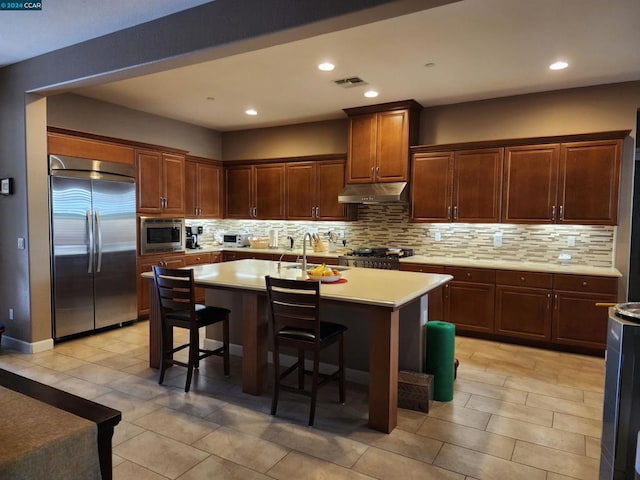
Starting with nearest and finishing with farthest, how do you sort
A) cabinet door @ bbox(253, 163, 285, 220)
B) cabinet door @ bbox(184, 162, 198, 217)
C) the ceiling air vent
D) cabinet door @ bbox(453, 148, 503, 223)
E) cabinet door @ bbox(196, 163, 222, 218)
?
the ceiling air vent < cabinet door @ bbox(453, 148, 503, 223) < cabinet door @ bbox(184, 162, 198, 217) < cabinet door @ bbox(253, 163, 285, 220) < cabinet door @ bbox(196, 163, 222, 218)

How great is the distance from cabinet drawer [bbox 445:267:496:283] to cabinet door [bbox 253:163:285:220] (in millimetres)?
2785

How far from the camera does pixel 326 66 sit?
3.96 metres

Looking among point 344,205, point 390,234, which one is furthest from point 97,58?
point 390,234

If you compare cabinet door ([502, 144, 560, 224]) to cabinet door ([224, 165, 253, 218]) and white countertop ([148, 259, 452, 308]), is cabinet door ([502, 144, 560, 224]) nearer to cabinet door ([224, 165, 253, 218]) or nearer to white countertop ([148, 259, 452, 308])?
white countertop ([148, 259, 452, 308])

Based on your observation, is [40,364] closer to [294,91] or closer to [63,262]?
[63,262]

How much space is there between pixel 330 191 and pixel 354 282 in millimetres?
2935

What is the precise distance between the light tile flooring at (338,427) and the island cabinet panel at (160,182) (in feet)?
7.17

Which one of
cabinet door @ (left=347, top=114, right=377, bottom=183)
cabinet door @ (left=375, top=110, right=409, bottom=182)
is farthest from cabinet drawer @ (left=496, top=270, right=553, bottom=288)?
cabinet door @ (left=347, top=114, right=377, bottom=183)

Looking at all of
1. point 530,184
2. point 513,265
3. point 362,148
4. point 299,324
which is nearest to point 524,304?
point 513,265

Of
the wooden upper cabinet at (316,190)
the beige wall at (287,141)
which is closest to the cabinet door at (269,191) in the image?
the wooden upper cabinet at (316,190)

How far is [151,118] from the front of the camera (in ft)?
19.5

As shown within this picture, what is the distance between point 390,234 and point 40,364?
14.1ft

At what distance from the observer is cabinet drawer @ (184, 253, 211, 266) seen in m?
5.94

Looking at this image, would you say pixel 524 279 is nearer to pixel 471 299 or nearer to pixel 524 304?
pixel 524 304
